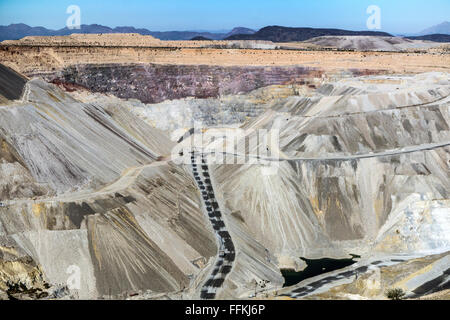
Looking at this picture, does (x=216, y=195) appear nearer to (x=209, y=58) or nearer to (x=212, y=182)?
(x=212, y=182)

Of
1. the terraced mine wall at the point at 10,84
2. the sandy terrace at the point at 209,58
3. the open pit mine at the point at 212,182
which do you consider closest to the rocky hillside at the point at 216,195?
the open pit mine at the point at 212,182

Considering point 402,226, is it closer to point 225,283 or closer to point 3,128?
point 225,283

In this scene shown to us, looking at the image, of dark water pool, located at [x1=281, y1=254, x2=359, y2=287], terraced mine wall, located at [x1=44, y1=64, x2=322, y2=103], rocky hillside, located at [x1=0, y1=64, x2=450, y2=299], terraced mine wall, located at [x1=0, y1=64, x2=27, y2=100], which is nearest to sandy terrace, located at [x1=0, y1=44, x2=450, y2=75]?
terraced mine wall, located at [x1=44, y1=64, x2=322, y2=103]

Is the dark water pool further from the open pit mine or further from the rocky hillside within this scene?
the rocky hillside

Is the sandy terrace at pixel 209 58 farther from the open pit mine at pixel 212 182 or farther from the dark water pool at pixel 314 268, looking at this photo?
the dark water pool at pixel 314 268

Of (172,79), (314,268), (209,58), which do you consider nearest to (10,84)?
(172,79)
